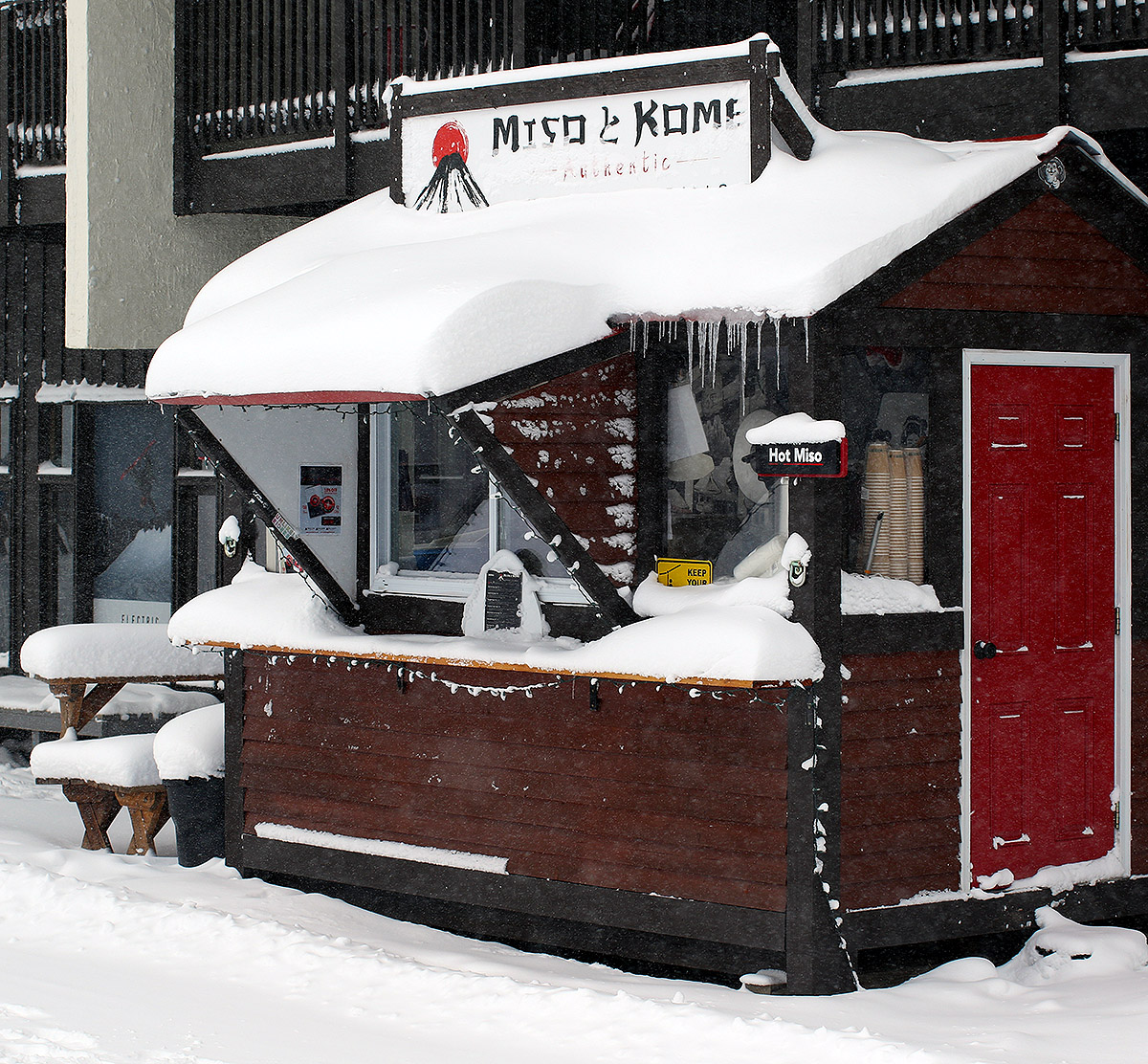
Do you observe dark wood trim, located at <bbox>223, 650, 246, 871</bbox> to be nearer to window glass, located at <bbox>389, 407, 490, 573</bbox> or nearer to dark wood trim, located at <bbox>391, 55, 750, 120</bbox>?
window glass, located at <bbox>389, 407, 490, 573</bbox>

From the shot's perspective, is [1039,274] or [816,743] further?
[1039,274]

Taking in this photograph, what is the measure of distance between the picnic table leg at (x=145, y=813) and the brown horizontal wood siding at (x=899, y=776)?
4.04 meters

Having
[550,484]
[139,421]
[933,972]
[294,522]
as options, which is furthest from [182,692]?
[933,972]

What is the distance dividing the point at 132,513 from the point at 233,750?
3.85 meters

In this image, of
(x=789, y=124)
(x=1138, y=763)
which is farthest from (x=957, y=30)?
(x=1138, y=763)

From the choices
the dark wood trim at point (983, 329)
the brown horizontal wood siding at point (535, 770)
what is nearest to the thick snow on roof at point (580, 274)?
the dark wood trim at point (983, 329)

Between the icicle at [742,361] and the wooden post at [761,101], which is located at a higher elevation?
the wooden post at [761,101]

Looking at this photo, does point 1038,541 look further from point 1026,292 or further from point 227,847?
point 227,847

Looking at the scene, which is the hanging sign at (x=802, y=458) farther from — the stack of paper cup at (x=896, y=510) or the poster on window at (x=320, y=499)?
the poster on window at (x=320, y=499)

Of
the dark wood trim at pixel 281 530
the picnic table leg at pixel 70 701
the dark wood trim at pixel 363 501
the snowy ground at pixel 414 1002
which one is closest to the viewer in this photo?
the snowy ground at pixel 414 1002

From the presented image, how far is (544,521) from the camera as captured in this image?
610 cm

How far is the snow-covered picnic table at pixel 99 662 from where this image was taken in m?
8.85

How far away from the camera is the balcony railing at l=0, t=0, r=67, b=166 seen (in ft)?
34.9

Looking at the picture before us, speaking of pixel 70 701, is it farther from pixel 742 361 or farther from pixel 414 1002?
pixel 742 361
